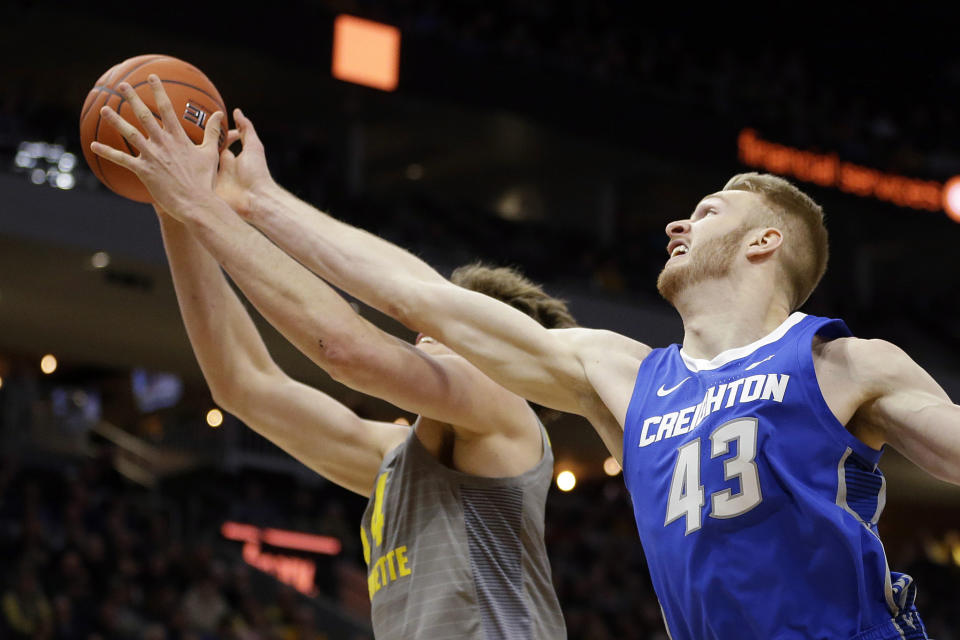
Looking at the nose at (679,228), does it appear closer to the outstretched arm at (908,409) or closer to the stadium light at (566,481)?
the outstretched arm at (908,409)

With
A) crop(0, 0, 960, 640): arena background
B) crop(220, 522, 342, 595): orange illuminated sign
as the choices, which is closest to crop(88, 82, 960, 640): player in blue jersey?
crop(0, 0, 960, 640): arena background

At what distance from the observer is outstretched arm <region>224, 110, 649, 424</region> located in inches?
103

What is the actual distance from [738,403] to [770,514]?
0.73 ft

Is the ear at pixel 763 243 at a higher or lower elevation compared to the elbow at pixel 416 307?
higher

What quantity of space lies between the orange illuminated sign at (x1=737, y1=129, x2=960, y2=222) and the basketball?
48.1 feet

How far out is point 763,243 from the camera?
262 centimetres

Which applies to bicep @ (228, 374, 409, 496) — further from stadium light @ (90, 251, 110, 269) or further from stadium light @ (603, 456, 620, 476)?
stadium light @ (603, 456, 620, 476)

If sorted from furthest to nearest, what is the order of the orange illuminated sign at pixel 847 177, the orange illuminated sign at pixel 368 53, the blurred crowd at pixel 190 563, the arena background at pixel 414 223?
1. the orange illuminated sign at pixel 847 177
2. the orange illuminated sign at pixel 368 53
3. the arena background at pixel 414 223
4. the blurred crowd at pixel 190 563

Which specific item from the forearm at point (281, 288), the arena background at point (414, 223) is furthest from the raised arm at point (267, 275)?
the arena background at point (414, 223)

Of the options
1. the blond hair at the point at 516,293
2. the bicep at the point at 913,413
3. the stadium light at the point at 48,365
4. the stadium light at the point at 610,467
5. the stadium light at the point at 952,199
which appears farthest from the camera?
the stadium light at the point at 48,365

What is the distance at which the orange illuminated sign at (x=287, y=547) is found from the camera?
13664 mm

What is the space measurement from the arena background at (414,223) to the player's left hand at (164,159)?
24.6 feet

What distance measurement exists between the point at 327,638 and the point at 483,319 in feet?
32.1

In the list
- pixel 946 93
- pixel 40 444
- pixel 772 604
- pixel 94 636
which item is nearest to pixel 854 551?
pixel 772 604
